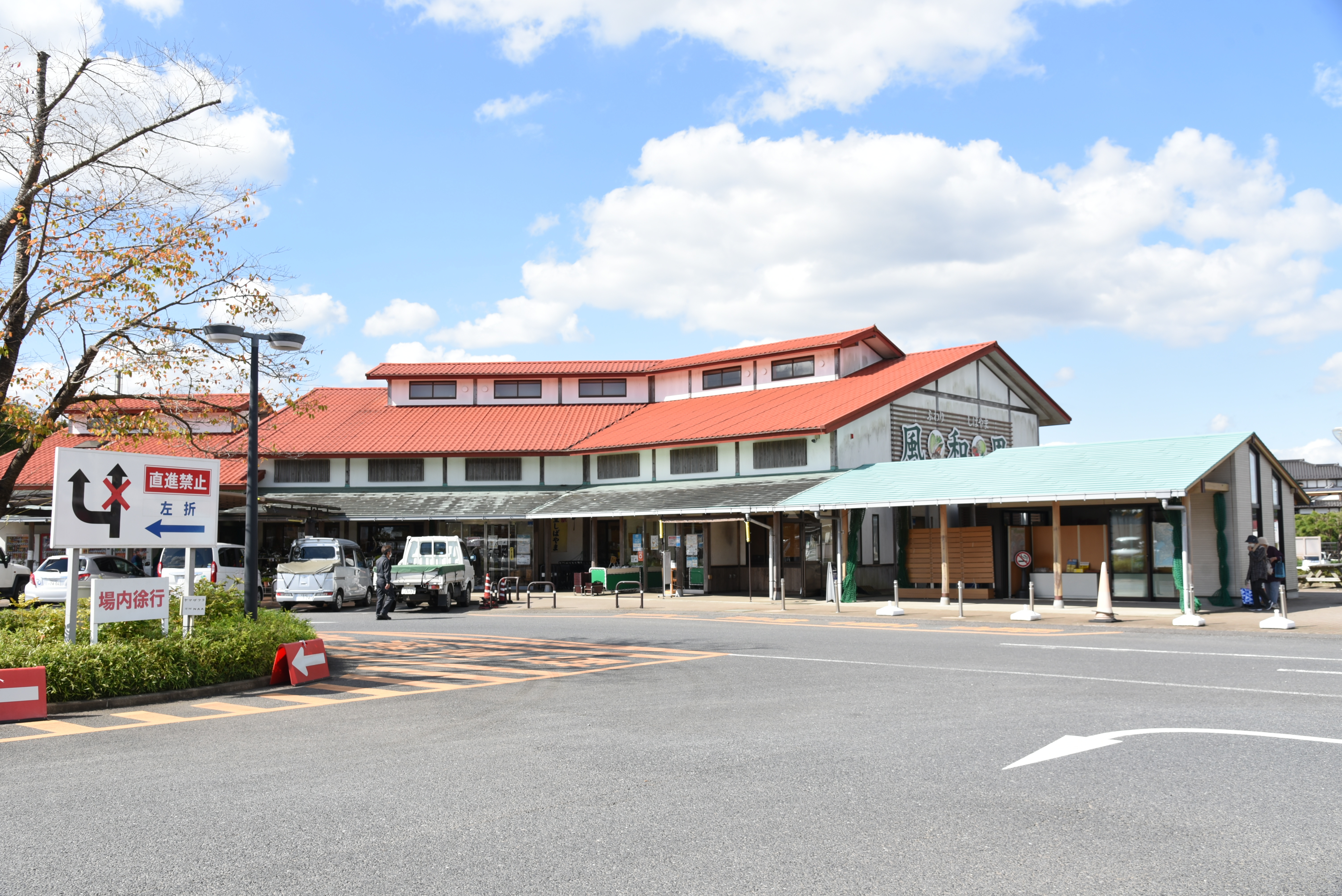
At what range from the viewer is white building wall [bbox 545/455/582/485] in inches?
1555

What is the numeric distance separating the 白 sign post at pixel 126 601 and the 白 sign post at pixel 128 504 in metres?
0.05

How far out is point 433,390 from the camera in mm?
45031

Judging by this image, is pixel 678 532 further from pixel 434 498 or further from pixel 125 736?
pixel 125 736

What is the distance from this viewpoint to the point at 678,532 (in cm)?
3384

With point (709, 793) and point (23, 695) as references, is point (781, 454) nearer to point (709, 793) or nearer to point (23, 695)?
point (23, 695)

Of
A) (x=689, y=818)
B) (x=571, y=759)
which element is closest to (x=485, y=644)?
(x=571, y=759)

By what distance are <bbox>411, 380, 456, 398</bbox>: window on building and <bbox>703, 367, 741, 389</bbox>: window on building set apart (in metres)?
11.3

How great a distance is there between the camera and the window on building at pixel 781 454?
1277 inches

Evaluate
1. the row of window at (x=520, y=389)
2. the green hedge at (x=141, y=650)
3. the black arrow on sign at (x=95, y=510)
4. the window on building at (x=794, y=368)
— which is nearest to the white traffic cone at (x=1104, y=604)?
the green hedge at (x=141, y=650)

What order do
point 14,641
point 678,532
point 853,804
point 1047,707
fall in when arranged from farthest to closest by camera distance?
point 678,532 < point 14,641 < point 1047,707 < point 853,804

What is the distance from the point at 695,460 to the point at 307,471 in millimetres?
15507

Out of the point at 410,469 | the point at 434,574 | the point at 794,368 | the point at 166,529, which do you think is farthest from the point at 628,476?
the point at 166,529

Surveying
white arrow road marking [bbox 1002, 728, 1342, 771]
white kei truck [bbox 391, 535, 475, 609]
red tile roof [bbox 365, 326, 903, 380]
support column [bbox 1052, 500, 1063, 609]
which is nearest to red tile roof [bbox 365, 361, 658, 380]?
red tile roof [bbox 365, 326, 903, 380]

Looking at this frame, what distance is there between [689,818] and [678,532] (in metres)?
28.0
